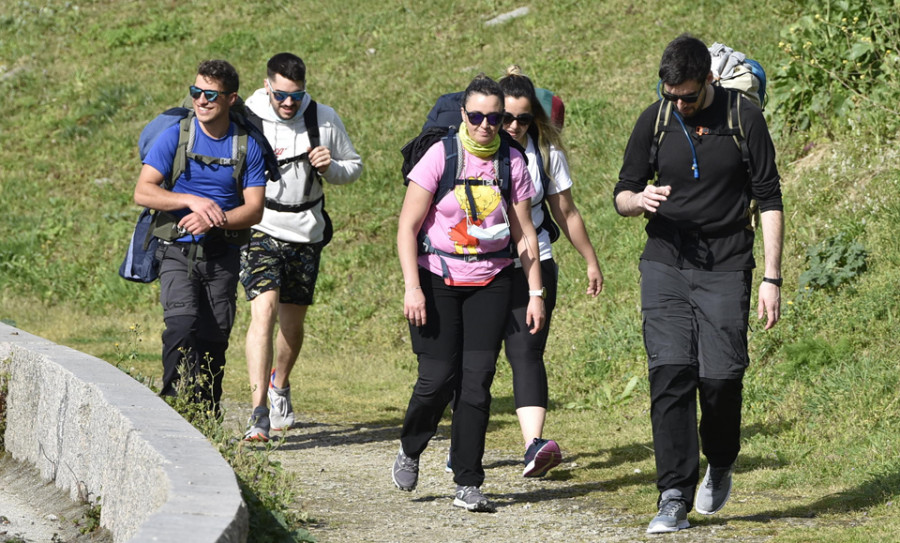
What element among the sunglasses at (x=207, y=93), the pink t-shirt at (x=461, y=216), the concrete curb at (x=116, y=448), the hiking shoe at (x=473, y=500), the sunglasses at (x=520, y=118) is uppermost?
the sunglasses at (x=207, y=93)

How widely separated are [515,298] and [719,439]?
1297 mm

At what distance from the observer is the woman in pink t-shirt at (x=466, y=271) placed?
19.1 ft

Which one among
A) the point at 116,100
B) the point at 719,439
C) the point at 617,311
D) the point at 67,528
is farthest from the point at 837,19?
the point at 116,100

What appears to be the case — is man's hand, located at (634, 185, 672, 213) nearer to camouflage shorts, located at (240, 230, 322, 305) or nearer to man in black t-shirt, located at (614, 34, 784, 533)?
man in black t-shirt, located at (614, 34, 784, 533)

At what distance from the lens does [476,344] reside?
19.6ft

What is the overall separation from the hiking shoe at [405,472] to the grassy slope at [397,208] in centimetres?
97

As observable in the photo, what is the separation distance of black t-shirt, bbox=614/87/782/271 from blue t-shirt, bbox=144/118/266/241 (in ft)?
7.33

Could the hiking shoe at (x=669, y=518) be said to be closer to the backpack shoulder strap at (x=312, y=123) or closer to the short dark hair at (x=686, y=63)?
the short dark hair at (x=686, y=63)

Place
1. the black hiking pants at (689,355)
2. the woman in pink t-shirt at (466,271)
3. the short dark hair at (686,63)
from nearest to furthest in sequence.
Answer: the short dark hair at (686,63)
the black hiking pants at (689,355)
the woman in pink t-shirt at (466,271)

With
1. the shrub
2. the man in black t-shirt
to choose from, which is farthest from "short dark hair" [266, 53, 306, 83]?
the shrub

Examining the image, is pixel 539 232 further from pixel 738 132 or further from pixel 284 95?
pixel 284 95

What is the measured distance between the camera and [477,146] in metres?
5.84

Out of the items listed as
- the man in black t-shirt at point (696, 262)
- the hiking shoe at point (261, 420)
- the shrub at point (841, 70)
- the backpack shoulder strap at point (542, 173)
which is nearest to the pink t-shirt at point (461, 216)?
the man in black t-shirt at point (696, 262)

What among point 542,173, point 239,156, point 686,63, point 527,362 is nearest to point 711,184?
point 686,63
